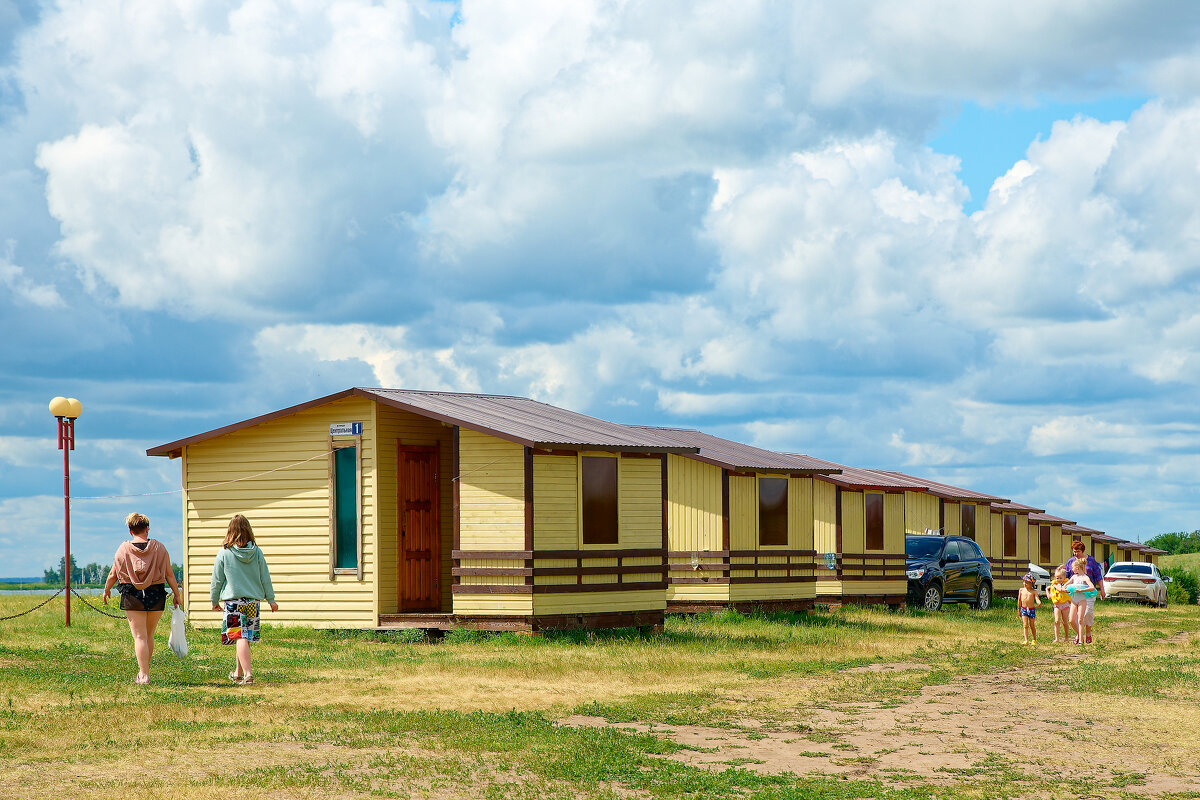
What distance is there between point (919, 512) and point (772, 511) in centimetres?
833

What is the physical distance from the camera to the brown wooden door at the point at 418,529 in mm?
19906

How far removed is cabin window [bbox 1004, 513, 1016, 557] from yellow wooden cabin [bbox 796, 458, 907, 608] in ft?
34.1

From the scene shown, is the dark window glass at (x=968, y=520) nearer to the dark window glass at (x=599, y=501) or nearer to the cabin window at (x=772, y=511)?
the cabin window at (x=772, y=511)

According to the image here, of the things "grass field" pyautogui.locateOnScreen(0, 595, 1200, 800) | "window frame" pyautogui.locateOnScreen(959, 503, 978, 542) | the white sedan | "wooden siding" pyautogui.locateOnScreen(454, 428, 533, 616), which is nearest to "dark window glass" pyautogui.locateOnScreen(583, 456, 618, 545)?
"wooden siding" pyautogui.locateOnScreen(454, 428, 533, 616)

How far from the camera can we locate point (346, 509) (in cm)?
1964

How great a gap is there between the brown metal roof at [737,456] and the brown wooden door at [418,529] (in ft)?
16.7

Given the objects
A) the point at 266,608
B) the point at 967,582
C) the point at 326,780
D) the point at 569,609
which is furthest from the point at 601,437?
the point at 967,582

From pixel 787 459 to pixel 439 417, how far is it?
40.2ft

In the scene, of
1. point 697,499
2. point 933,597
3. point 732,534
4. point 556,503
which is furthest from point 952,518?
point 556,503

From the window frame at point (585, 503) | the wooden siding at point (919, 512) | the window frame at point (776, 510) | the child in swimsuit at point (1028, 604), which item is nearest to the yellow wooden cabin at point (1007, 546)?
the wooden siding at point (919, 512)

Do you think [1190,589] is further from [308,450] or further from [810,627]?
[308,450]

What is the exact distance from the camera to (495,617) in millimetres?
18453

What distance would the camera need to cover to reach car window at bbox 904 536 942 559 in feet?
97.8

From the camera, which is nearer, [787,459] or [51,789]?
[51,789]
